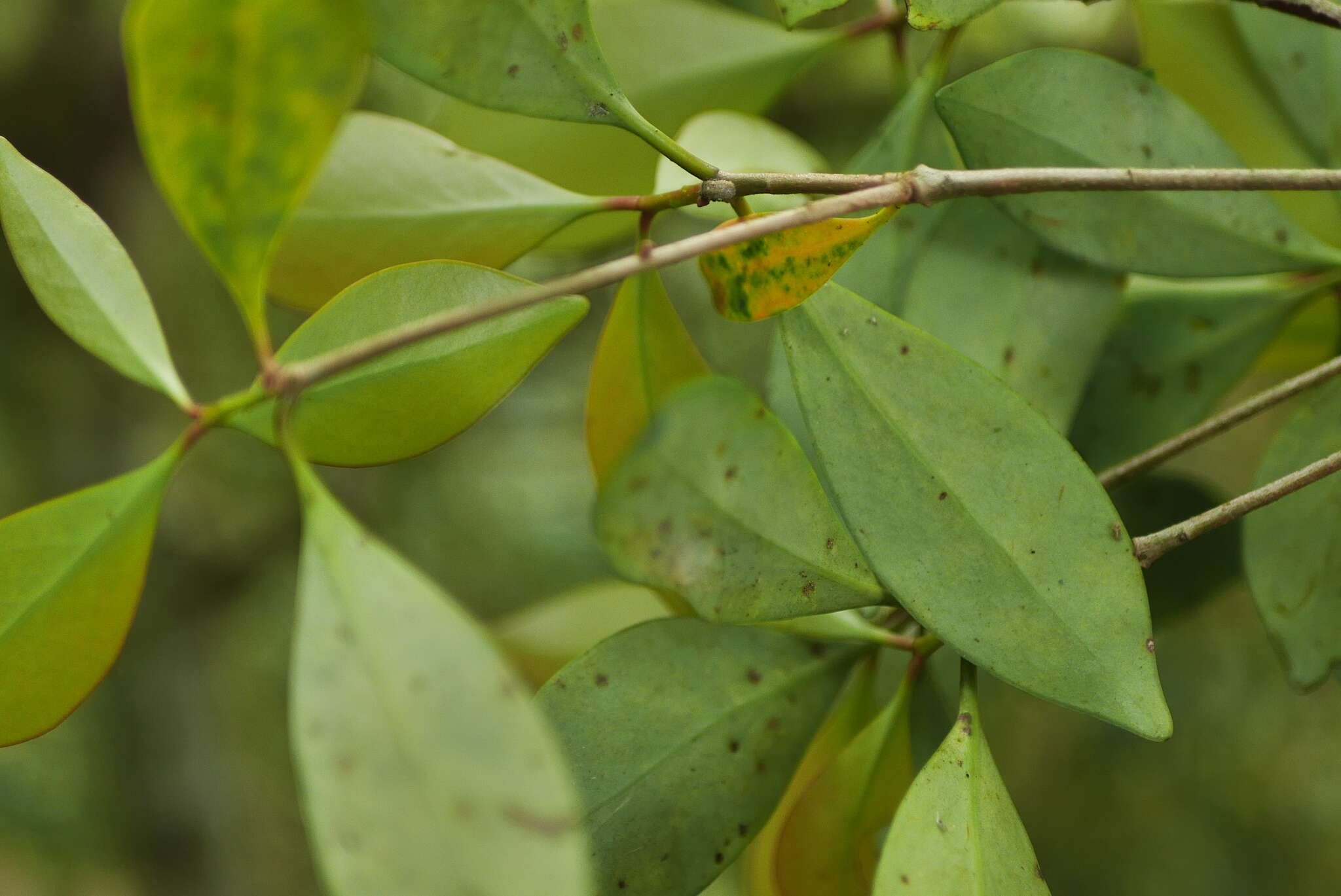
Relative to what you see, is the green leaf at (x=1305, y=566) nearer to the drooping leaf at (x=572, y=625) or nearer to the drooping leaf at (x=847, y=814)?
the drooping leaf at (x=847, y=814)

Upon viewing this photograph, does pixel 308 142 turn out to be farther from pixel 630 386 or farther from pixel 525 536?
pixel 525 536

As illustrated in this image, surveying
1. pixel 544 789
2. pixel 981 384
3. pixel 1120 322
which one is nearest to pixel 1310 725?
pixel 1120 322

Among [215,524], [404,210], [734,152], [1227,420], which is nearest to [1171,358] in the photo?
[1227,420]

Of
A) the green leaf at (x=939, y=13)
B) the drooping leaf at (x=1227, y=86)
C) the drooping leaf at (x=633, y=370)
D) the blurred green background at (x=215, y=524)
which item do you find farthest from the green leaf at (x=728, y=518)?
the blurred green background at (x=215, y=524)

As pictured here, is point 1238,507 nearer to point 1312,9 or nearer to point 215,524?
point 1312,9

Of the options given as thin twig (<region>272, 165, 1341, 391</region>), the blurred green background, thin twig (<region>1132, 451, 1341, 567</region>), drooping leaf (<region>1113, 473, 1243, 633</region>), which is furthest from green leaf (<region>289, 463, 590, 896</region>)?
the blurred green background
